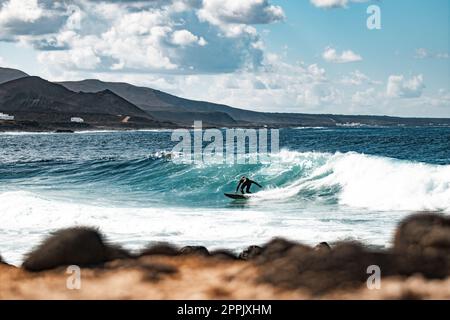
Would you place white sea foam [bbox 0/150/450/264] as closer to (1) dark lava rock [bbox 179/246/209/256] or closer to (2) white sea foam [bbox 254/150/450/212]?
(2) white sea foam [bbox 254/150/450/212]

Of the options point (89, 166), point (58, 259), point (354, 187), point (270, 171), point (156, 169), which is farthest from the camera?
point (89, 166)

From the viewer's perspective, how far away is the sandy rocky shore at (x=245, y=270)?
28.8 feet

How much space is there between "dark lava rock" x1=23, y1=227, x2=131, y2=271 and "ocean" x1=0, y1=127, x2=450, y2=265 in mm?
2745

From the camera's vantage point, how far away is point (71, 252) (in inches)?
412

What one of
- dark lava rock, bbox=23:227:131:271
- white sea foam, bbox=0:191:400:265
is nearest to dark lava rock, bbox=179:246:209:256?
dark lava rock, bbox=23:227:131:271

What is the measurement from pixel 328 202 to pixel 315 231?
8483 mm

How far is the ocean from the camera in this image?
1664cm

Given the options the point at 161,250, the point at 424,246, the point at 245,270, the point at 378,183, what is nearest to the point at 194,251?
the point at 161,250

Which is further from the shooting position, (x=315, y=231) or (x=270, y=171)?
(x=270, y=171)

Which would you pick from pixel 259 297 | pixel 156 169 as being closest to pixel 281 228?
pixel 259 297

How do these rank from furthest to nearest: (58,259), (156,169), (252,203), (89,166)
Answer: (89,166) → (156,169) → (252,203) → (58,259)

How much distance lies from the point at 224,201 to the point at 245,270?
17.0 metres

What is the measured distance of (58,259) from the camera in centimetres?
1034
